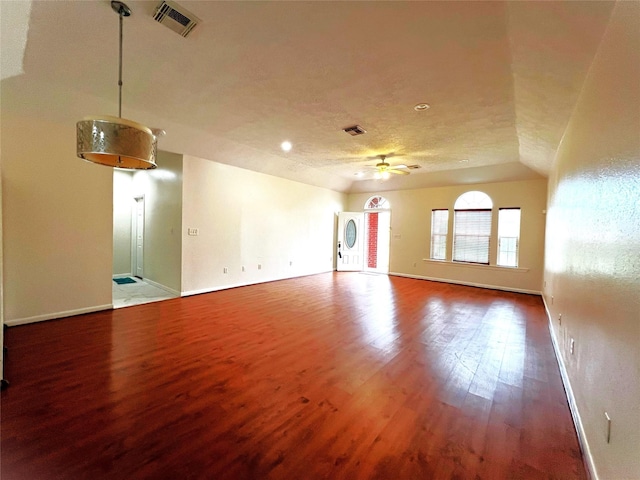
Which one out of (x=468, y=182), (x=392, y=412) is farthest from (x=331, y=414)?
(x=468, y=182)

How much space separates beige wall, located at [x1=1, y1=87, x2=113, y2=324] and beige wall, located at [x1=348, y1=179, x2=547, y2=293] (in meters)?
6.87

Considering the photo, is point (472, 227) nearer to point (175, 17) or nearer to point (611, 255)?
point (611, 255)

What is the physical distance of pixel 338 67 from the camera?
101 inches

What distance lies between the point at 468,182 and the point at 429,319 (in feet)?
14.1

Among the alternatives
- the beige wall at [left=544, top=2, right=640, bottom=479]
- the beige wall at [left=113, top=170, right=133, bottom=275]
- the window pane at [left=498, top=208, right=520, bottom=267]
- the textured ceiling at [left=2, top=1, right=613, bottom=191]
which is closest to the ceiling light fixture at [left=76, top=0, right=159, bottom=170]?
the textured ceiling at [left=2, top=1, right=613, bottom=191]

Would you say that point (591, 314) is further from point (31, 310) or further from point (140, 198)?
point (140, 198)

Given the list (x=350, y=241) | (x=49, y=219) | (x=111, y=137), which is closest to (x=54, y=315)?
(x=49, y=219)

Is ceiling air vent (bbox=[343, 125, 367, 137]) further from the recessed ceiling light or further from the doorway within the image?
the doorway

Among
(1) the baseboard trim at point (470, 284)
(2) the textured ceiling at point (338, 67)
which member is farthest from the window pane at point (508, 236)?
(2) the textured ceiling at point (338, 67)

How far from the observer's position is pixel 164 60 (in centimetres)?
256

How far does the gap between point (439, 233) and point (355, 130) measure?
4.63m

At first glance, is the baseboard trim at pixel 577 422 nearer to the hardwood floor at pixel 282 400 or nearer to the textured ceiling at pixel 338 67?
the hardwood floor at pixel 282 400

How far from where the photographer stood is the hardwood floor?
160 cm

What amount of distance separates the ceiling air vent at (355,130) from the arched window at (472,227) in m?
4.24
